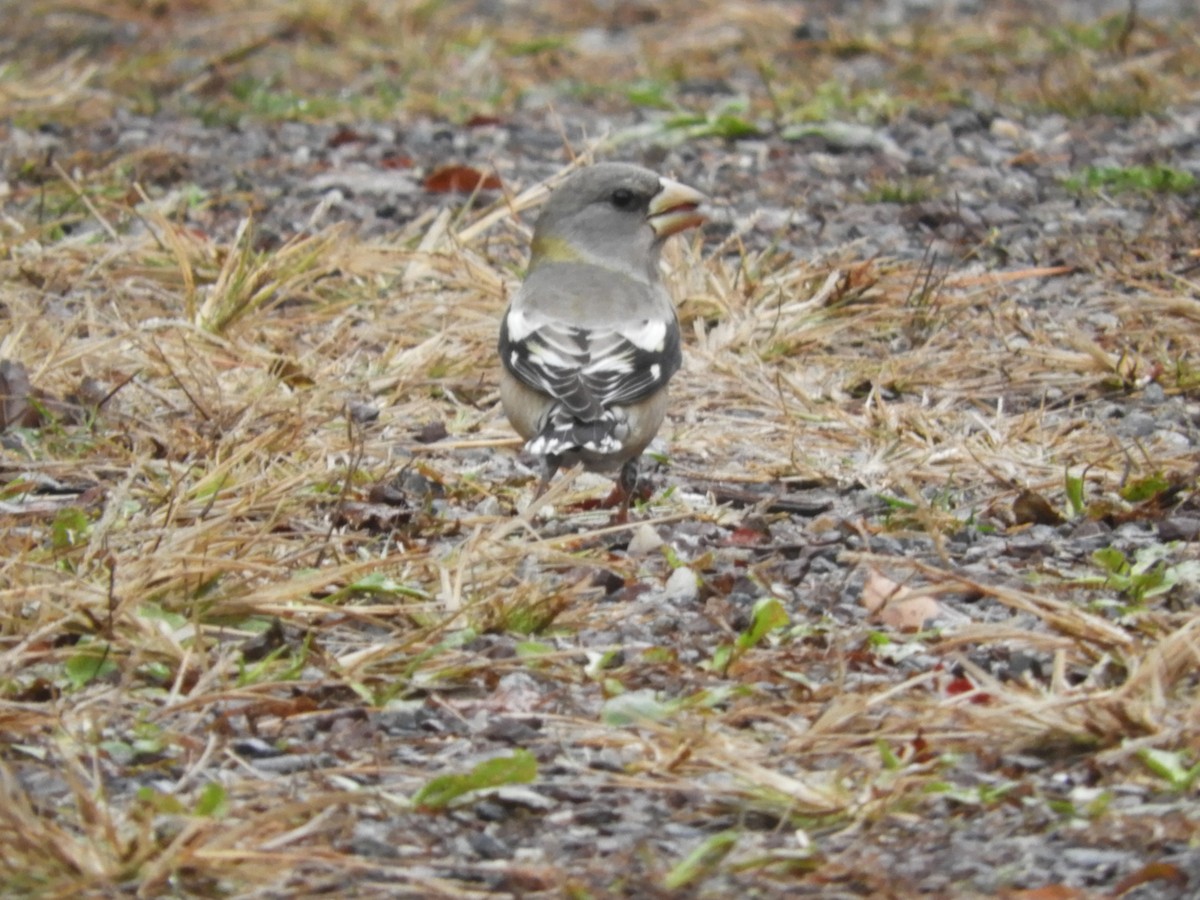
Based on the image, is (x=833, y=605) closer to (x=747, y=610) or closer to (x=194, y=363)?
(x=747, y=610)

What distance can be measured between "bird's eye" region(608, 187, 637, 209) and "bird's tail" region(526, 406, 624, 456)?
113cm

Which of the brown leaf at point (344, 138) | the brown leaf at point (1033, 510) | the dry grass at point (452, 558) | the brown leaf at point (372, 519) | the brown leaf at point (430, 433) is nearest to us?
the dry grass at point (452, 558)

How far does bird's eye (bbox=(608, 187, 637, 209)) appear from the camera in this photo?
6.39 meters

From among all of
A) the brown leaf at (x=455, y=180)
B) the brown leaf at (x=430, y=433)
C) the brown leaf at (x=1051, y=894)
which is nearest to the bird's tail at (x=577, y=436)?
the brown leaf at (x=430, y=433)

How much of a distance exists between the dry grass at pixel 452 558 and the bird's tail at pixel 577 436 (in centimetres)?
16

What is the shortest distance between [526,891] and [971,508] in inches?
97.3

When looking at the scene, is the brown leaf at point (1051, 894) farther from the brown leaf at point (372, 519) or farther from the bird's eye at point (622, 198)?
the bird's eye at point (622, 198)

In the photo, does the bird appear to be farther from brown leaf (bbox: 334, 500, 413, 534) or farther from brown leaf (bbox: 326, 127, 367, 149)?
brown leaf (bbox: 326, 127, 367, 149)

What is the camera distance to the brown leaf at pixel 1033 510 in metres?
5.32

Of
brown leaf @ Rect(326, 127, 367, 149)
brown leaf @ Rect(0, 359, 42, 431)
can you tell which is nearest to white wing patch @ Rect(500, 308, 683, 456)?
brown leaf @ Rect(0, 359, 42, 431)

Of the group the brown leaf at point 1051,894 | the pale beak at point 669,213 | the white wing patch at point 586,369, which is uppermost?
the brown leaf at point 1051,894

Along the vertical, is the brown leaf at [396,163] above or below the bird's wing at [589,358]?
below

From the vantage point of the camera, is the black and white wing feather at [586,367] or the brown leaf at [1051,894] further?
the black and white wing feather at [586,367]

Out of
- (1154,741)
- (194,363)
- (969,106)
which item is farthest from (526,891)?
(969,106)
